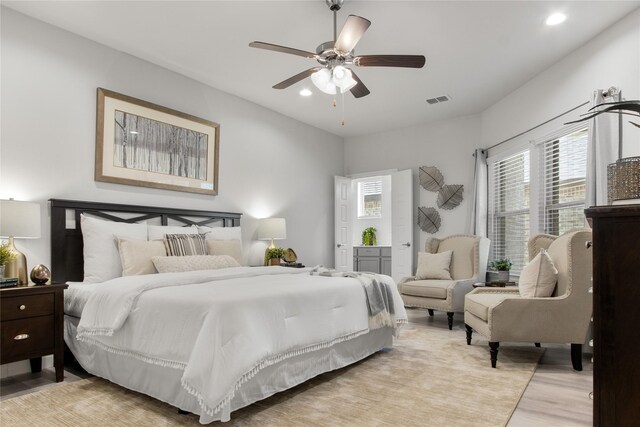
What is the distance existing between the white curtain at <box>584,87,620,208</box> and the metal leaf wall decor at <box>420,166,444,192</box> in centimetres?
275

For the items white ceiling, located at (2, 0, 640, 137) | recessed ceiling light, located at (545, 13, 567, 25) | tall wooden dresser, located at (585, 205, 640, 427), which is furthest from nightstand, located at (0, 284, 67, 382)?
recessed ceiling light, located at (545, 13, 567, 25)

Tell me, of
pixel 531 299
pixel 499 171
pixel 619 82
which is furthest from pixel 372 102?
pixel 531 299

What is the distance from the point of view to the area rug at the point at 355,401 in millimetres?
2201

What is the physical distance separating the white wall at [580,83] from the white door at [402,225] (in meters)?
1.50

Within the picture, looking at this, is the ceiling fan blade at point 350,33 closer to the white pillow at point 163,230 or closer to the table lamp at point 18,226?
the white pillow at point 163,230

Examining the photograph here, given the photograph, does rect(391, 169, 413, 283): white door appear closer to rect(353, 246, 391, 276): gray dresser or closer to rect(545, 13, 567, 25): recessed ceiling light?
rect(353, 246, 391, 276): gray dresser

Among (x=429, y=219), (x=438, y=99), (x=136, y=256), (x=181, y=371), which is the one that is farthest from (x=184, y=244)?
(x=429, y=219)

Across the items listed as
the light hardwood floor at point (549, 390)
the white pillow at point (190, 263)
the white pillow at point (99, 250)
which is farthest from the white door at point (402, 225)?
the white pillow at point (99, 250)

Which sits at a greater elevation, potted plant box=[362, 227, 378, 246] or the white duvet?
potted plant box=[362, 227, 378, 246]

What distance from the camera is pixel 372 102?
17.7 feet

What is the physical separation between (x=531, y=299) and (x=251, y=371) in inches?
89.3

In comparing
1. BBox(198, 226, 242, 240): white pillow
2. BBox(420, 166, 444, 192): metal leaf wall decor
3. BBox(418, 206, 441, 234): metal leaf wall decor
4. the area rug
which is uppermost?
BBox(420, 166, 444, 192): metal leaf wall decor

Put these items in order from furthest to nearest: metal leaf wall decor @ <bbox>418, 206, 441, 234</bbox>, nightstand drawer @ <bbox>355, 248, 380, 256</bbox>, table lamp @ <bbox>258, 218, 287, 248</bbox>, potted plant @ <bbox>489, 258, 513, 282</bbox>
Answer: nightstand drawer @ <bbox>355, 248, 380, 256</bbox>
metal leaf wall decor @ <bbox>418, 206, 441, 234</bbox>
table lamp @ <bbox>258, 218, 287, 248</bbox>
potted plant @ <bbox>489, 258, 513, 282</bbox>

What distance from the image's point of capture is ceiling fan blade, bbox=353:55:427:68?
2.88 meters
